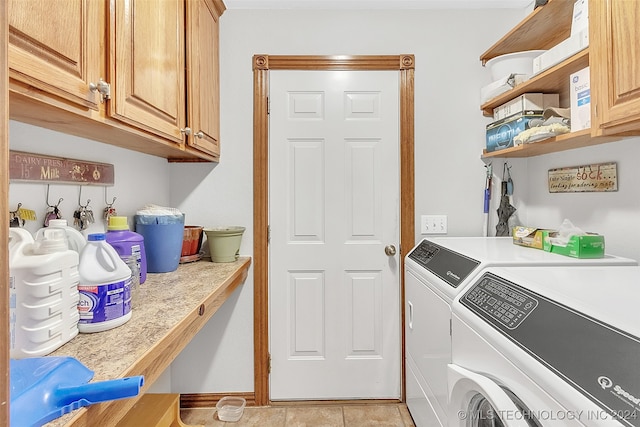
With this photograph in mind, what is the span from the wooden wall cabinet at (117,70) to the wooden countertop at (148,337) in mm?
590

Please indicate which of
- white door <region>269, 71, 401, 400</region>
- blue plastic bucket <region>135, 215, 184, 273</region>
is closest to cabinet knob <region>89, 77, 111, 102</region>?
blue plastic bucket <region>135, 215, 184, 273</region>

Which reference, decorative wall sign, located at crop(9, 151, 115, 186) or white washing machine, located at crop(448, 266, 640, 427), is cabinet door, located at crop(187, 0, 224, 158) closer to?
decorative wall sign, located at crop(9, 151, 115, 186)

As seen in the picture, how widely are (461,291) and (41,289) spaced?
1228 millimetres

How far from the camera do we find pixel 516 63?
6.04ft

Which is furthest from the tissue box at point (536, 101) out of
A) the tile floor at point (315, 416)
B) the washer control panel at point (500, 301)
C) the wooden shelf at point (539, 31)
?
the tile floor at point (315, 416)

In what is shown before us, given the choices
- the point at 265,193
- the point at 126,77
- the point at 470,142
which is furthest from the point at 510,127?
the point at 126,77

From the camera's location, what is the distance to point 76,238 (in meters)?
1.06

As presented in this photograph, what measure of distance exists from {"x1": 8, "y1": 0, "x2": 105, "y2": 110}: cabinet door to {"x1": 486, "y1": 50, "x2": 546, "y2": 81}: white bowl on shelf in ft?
6.07

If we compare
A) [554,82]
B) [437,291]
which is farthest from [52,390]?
[554,82]

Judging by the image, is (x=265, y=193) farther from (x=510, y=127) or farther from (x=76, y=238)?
(x=510, y=127)

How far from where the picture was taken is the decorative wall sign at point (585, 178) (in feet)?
4.98

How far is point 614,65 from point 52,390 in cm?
166

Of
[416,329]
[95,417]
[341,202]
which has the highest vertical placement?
[341,202]

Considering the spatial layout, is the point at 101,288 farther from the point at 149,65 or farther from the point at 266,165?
the point at 266,165
